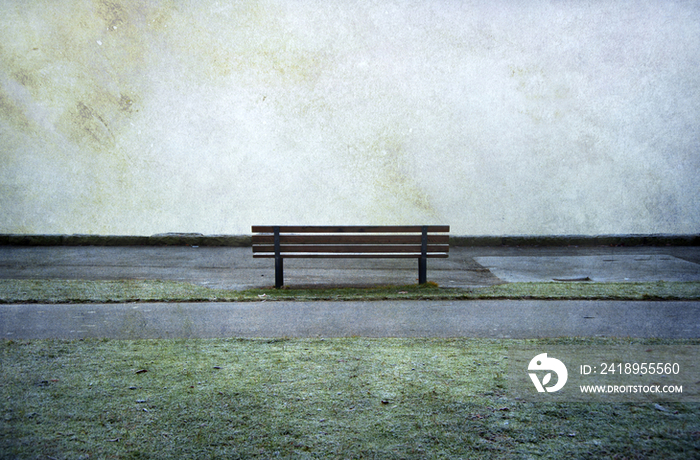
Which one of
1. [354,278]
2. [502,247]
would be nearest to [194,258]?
[354,278]

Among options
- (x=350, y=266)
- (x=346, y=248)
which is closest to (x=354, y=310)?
(x=346, y=248)

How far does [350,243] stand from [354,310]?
1902 millimetres

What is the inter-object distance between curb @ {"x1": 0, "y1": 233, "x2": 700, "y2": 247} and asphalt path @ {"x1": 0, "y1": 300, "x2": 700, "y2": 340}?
6458 millimetres

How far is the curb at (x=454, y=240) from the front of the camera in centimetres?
1220

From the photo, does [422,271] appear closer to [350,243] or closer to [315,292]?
[350,243]

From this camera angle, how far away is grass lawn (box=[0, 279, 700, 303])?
6.23 m

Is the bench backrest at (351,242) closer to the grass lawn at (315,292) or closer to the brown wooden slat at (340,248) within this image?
the brown wooden slat at (340,248)

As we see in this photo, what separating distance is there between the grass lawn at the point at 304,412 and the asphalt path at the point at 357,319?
0.96 metres

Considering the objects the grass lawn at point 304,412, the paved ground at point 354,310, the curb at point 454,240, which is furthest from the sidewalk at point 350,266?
the grass lawn at point 304,412

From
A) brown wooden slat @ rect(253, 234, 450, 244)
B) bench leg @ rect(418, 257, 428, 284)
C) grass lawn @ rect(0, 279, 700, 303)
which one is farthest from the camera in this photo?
bench leg @ rect(418, 257, 428, 284)

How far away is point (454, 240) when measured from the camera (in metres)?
12.3

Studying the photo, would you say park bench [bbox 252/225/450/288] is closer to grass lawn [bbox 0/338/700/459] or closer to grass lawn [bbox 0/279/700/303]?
grass lawn [bbox 0/279/700/303]

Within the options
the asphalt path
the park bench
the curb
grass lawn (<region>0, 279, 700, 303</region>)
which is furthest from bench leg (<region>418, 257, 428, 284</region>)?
the curb

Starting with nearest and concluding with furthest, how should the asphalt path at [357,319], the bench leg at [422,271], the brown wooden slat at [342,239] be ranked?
the asphalt path at [357,319], the brown wooden slat at [342,239], the bench leg at [422,271]
